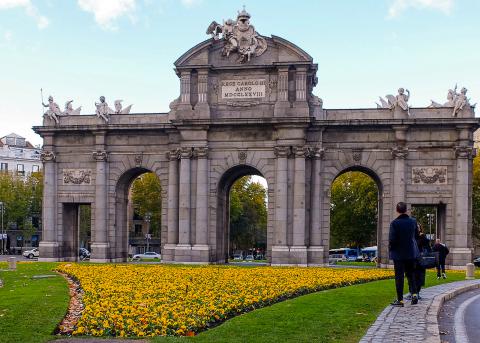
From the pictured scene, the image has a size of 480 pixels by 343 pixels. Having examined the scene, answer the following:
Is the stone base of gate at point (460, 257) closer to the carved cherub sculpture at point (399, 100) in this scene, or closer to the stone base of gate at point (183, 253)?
the carved cherub sculpture at point (399, 100)

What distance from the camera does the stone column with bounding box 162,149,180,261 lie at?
49.0 m

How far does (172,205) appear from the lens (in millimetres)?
49219

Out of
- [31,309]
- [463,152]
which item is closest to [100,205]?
[463,152]

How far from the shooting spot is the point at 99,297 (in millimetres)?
21438

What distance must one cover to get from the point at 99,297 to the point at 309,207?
27.8m

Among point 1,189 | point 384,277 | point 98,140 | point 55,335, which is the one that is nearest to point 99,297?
point 55,335

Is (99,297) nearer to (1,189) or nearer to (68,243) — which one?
(68,243)

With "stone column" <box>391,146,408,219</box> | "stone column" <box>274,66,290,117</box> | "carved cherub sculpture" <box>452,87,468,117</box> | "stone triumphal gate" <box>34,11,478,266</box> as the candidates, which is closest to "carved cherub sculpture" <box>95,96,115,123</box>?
"stone triumphal gate" <box>34,11,478,266</box>

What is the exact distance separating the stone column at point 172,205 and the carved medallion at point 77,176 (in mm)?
6582

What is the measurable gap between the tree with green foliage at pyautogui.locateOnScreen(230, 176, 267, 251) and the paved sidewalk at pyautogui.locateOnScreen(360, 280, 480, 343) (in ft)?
249

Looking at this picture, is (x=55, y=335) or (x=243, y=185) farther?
(x=243, y=185)

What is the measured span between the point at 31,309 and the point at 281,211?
29.7m

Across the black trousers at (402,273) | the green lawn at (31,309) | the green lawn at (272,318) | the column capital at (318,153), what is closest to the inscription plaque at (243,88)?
the column capital at (318,153)

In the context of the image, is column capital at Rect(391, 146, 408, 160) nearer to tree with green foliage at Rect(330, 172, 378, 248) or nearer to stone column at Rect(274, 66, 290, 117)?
stone column at Rect(274, 66, 290, 117)
